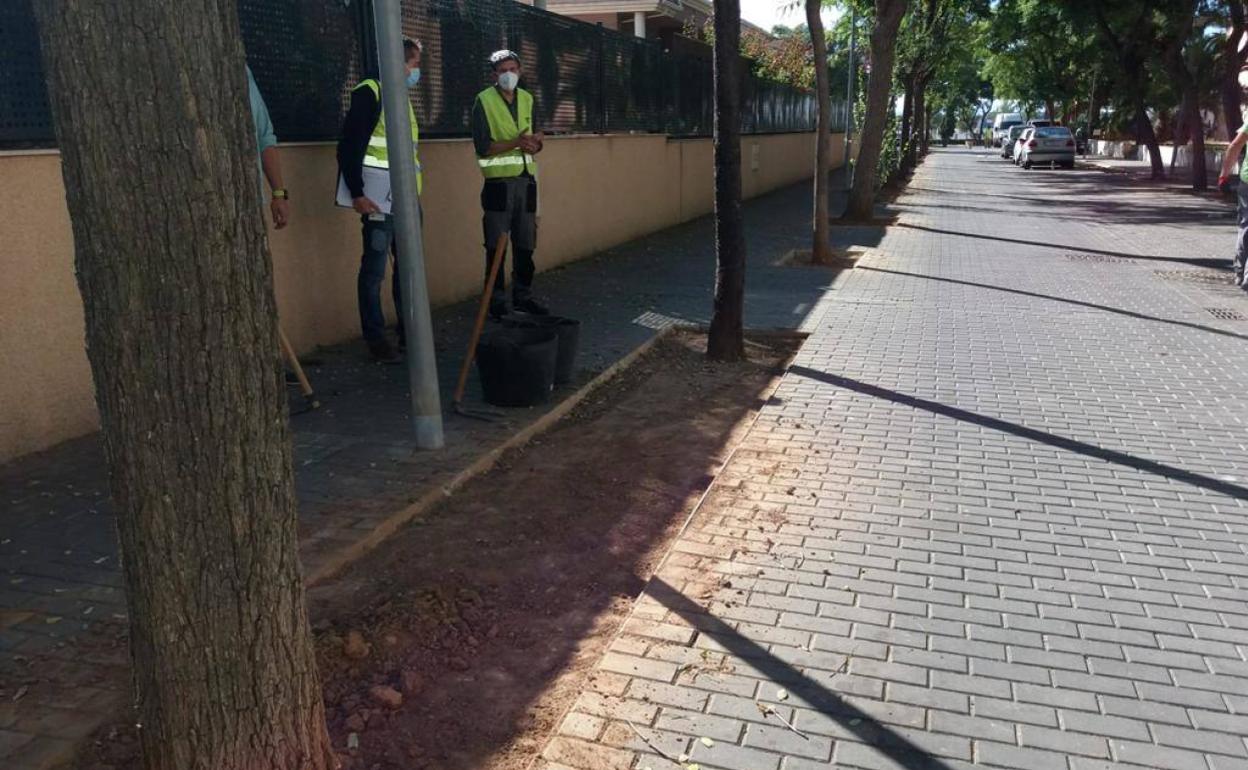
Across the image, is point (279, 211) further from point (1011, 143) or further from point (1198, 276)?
point (1011, 143)

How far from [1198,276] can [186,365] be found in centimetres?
1253

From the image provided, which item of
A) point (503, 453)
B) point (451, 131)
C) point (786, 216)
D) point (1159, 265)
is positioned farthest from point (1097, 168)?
point (503, 453)

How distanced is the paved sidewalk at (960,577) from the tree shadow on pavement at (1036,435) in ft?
0.07

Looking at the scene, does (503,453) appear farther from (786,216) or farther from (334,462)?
(786,216)

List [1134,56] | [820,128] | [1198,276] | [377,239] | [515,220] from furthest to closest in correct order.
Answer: [1134,56]
[820,128]
[1198,276]
[515,220]
[377,239]

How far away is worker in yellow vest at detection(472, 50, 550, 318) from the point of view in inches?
286

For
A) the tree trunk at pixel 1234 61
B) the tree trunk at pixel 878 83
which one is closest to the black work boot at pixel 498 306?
the tree trunk at pixel 878 83

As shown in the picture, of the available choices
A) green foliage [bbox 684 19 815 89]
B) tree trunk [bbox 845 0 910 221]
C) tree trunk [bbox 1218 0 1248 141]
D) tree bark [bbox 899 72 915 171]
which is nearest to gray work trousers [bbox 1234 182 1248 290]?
tree trunk [bbox 845 0 910 221]

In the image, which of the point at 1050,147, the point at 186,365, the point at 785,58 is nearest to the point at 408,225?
the point at 186,365

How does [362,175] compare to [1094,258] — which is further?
[1094,258]

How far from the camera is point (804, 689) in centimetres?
322

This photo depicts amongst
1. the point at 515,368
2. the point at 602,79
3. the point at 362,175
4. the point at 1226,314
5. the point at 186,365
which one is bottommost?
the point at 1226,314

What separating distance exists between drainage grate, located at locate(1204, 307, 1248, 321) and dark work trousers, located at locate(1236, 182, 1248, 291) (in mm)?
1220

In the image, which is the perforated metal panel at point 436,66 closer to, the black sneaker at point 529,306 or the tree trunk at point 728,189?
the black sneaker at point 529,306
